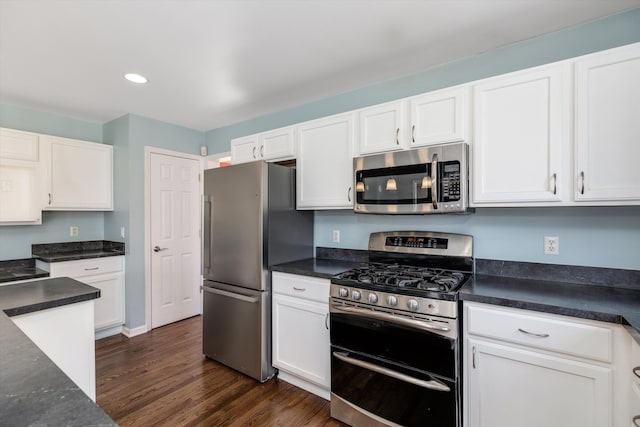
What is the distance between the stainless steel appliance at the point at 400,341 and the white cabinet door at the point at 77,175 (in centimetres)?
304

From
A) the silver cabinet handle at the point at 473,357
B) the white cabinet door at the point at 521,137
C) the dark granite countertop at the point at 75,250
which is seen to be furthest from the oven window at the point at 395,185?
A: the dark granite countertop at the point at 75,250

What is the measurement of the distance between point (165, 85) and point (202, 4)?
4.06 ft

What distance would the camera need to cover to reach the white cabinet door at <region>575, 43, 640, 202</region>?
59.1 inches

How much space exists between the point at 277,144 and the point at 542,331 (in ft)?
7.47

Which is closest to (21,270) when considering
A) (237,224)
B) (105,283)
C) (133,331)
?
(105,283)

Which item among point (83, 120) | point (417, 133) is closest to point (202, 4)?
point (417, 133)

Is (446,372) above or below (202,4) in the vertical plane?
below

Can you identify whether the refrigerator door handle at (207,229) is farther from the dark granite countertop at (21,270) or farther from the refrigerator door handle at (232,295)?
the dark granite countertop at (21,270)

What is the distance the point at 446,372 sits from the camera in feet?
5.32

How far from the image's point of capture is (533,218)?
1984 millimetres

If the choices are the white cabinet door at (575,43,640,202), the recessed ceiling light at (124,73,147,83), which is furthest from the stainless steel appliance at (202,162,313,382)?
the white cabinet door at (575,43,640,202)

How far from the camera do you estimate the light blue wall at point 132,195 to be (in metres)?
3.42

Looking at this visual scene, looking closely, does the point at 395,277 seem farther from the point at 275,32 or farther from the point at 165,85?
the point at 165,85

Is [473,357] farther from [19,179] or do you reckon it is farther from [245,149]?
[19,179]
